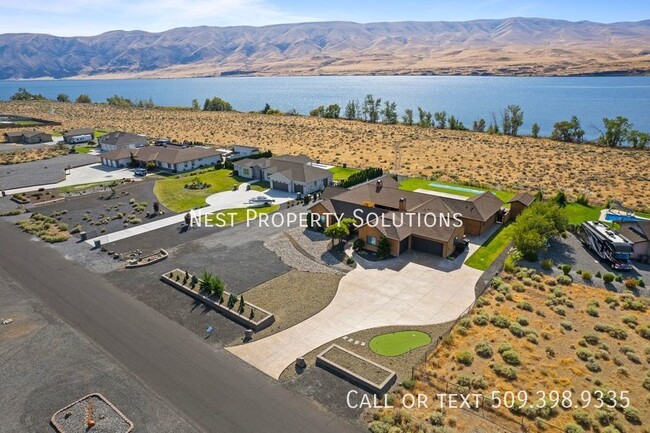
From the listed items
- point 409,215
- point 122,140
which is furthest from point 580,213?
point 122,140

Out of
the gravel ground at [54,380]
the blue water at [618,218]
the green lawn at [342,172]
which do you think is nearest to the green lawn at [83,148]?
the green lawn at [342,172]

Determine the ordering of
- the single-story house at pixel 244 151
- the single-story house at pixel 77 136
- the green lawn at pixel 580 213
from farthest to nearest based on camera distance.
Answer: the single-story house at pixel 77 136, the single-story house at pixel 244 151, the green lawn at pixel 580 213

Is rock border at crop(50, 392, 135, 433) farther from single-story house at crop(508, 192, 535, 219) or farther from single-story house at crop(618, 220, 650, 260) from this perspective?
single-story house at crop(508, 192, 535, 219)

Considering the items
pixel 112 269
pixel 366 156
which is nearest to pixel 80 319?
pixel 112 269

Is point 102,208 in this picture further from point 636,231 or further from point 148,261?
point 636,231

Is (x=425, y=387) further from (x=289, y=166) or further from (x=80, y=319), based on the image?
(x=289, y=166)

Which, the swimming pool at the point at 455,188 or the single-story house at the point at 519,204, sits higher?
the single-story house at the point at 519,204

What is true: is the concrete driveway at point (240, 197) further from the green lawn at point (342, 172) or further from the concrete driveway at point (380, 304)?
the concrete driveway at point (380, 304)
